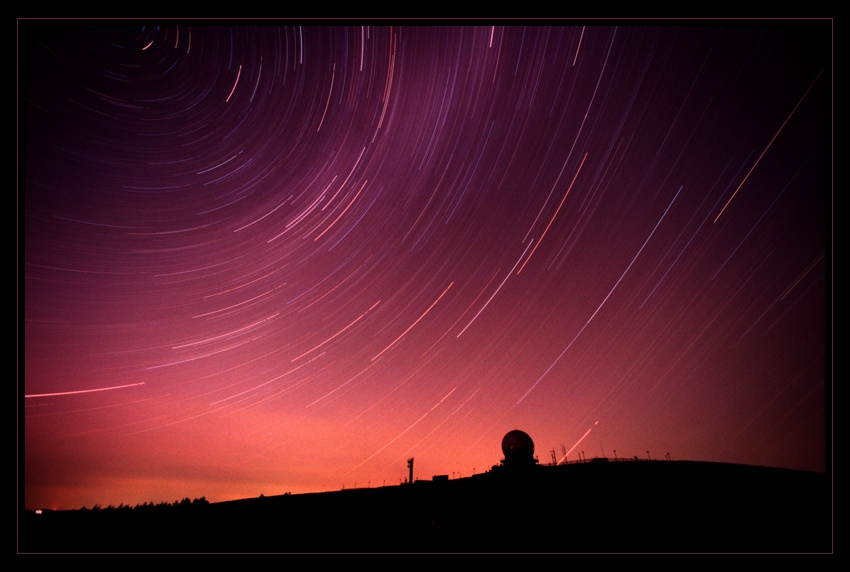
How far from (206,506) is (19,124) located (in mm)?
17053

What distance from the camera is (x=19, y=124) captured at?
5453 millimetres

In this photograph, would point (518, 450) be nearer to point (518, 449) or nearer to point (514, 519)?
point (518, 449)

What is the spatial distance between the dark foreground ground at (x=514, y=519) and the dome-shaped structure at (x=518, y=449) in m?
0.84

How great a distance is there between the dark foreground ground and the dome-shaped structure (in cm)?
84

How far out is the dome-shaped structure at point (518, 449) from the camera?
18922 millimetres

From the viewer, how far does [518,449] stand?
19.0 m

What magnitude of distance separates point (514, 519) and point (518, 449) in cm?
557

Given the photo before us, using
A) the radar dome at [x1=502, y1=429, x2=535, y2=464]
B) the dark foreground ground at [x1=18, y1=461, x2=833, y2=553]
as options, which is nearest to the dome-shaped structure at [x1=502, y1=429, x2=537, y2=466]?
the radar dome at [x1=502, y1=429, x2=535, y2=464]

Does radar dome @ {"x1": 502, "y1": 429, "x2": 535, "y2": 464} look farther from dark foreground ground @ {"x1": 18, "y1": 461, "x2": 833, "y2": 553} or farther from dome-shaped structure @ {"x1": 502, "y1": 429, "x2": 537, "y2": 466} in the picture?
dark foreground ground @ {"x1": 18, "y1": 461, "x2": 833, "y2": 553}

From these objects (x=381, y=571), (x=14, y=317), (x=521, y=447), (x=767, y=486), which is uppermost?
(x=521, y=447)

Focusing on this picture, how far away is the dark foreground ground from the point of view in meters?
12.2

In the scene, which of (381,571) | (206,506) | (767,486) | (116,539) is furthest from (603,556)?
(206,506)

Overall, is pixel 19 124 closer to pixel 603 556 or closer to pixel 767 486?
pixel 603 556

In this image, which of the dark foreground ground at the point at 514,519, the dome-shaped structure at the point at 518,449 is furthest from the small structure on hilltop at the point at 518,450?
the dark foreground ground at the point at 514,519
